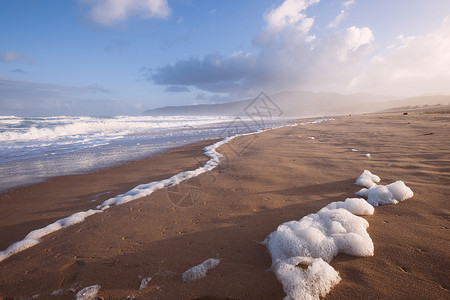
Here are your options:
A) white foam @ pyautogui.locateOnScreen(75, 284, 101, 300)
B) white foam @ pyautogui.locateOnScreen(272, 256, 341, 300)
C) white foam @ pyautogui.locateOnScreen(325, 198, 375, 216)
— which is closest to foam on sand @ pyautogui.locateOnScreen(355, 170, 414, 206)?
white foam @ pyautogui.locateOnScreen(325, 198, 375, 216)

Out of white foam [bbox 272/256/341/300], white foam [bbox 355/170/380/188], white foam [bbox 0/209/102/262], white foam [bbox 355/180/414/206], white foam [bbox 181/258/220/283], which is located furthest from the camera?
white foam [bbox 355/170/380/188]

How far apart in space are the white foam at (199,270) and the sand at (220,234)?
0.06m

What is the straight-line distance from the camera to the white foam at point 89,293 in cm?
165

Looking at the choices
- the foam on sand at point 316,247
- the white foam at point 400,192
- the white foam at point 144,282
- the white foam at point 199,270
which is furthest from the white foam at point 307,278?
the white foam at point 400,192

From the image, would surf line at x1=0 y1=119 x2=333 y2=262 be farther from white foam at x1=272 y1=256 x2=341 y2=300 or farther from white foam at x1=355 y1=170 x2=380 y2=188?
white foam at x1=355 y1=170 x2=380 y2=188

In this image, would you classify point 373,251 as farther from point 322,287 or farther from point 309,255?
point 322,287

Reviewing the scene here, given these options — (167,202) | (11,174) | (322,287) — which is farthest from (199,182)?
(11,174)

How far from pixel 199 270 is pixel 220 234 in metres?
0.55

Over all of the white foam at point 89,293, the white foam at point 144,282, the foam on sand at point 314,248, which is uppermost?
the foam on sand at point 314,248

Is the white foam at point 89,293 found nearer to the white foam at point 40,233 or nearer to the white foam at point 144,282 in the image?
the white foam at point 144,282

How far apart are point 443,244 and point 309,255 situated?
44.0 inches

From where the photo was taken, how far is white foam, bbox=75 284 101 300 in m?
1.65

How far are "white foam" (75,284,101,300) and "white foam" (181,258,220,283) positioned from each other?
67cm

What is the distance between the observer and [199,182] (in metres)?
4.13
